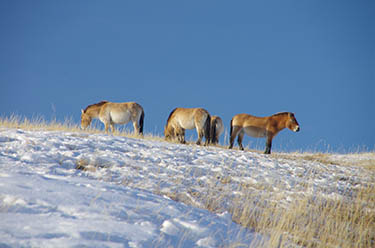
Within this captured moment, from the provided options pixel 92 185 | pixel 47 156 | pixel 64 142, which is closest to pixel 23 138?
pixel 64 142

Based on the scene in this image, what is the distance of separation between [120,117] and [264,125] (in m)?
6.74

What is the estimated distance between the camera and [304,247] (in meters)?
4.50

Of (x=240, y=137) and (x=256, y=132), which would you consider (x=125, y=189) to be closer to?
(x=256, y=132)

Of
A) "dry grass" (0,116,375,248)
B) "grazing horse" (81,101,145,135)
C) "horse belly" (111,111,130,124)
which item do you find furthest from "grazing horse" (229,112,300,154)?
"dry grass" (0,116,375,248)

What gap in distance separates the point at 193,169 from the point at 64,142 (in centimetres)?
308

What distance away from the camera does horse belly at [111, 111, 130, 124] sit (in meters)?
15.1

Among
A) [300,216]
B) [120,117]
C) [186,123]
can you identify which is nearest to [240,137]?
[186,123]

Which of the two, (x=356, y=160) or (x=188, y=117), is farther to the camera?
(x=356, y=160)

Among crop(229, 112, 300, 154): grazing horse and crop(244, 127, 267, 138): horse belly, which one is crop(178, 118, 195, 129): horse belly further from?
crop(244, 127, 267, 138): horse belly

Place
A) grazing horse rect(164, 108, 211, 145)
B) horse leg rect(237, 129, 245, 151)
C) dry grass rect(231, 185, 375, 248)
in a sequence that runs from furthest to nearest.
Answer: horse leg rect(237, 129, 245, 151)
grazing horse rect(164, 108, 211, 145)
dry grass rect(231, 185, 375, 248)

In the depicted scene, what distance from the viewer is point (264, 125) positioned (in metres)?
13.9

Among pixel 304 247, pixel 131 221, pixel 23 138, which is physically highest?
pixel 23 138

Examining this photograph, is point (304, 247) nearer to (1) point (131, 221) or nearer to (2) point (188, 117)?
(1) point (131, 221)

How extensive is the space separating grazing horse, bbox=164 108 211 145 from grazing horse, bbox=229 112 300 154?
153 centimetres
